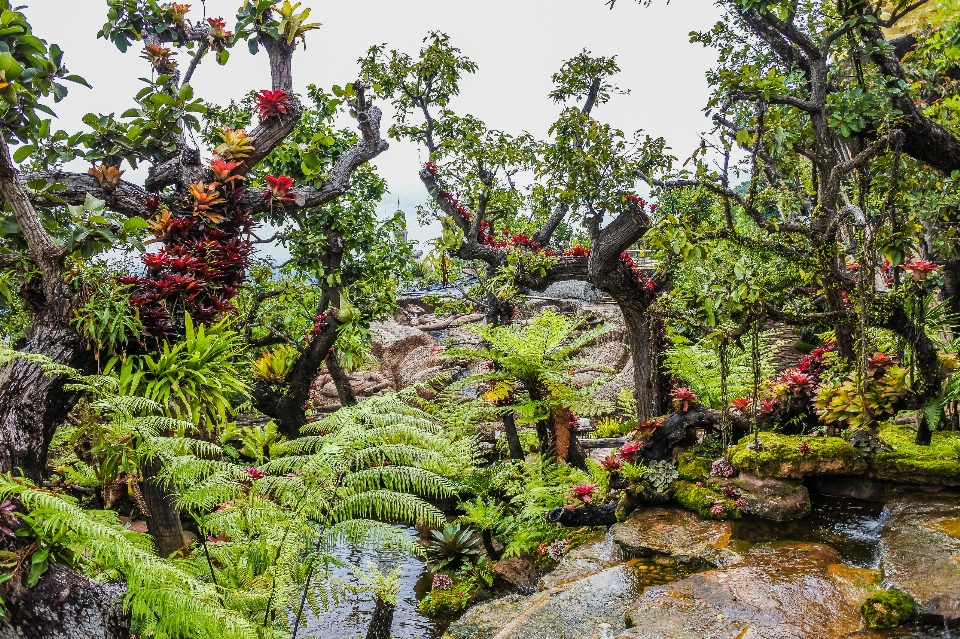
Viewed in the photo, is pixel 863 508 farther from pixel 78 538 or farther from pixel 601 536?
pixel 78 538

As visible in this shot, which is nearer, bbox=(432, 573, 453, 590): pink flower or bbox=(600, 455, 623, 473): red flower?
bbox=(600, 455, 623, 473): red flower

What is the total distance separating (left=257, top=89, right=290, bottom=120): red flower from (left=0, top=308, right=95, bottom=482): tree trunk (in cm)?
245

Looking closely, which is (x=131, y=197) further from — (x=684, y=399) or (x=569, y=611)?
(x=684, y=399)

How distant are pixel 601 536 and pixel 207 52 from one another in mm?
5444

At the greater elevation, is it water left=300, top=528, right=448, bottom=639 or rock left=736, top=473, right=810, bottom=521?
rock left=736, top=473, right=810, bottom=521

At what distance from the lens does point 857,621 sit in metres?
Result: 2.60

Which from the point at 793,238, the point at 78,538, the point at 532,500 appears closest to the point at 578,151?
the point at 793,238

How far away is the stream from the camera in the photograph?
3.33m

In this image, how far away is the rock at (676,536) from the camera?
361 centimetres

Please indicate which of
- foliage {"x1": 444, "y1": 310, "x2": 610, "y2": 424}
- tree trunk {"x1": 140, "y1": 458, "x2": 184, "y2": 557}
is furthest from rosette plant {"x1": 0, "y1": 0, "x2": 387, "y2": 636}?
foliage {"x1": 444, "y1": 310, "x2": 610, "y2": 424}

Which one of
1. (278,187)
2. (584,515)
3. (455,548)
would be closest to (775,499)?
(584,515)

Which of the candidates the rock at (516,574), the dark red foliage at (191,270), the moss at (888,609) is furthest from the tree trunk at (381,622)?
the moss at (888,609)

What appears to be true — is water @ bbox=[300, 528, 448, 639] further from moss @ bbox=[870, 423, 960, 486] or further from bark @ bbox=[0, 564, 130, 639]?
moss @ bbox=[870, 423, 960, 486]

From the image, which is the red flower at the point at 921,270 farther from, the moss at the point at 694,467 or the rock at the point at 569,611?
the rock at the point at 569,611
